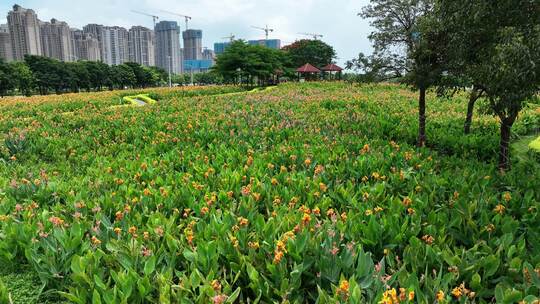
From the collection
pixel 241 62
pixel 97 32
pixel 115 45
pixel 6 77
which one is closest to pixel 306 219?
pixel 241 62

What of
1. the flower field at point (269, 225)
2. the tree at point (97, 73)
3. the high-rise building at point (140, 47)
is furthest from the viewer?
the high-rise building at point (140, 47)

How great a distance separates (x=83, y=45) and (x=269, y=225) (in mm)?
110507

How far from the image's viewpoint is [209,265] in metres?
3.71

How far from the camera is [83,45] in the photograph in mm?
101875

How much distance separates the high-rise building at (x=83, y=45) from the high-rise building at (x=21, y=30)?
12660 millimetres

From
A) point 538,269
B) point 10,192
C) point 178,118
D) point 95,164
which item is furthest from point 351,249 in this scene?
point 178,118

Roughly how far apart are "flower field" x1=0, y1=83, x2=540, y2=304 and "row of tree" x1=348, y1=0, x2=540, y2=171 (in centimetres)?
139

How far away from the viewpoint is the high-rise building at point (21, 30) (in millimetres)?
85438

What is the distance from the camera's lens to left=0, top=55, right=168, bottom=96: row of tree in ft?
151

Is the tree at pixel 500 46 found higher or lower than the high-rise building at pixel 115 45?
lower

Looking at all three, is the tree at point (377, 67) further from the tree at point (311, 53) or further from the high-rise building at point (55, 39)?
the high-rise building at point (55, 39)

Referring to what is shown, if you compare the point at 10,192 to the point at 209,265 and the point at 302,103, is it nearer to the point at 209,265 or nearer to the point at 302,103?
the point at 209,265

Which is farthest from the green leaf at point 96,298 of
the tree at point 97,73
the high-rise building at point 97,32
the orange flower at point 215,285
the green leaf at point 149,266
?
the high-rise building at point 97,32

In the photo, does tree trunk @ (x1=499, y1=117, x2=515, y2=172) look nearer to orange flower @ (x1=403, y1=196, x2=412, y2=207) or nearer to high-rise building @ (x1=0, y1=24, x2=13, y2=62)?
orange flower @ (x1=403, y1=196, x2=412, y2=207)
